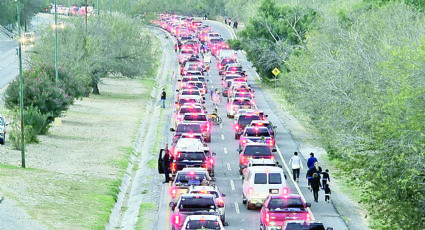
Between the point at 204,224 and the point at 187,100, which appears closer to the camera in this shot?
the point at 204,224

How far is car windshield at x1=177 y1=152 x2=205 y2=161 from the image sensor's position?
38656 millimetres

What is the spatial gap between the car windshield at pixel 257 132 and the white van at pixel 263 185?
13527mm

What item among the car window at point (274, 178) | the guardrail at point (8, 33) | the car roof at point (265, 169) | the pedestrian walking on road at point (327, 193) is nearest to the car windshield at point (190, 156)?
the car roof at point (265, 169)

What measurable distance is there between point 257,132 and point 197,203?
19.3m

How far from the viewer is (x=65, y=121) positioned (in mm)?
62406

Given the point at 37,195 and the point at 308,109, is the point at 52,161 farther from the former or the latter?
the point at 308,109

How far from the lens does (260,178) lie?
33.6 m

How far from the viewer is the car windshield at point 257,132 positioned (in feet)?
156

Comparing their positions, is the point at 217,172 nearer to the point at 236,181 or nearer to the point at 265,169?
the point at 236,181

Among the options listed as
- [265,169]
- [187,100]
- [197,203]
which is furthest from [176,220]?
[187,100]

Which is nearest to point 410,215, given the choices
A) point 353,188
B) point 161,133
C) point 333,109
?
point 353,188

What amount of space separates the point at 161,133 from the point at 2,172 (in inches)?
767

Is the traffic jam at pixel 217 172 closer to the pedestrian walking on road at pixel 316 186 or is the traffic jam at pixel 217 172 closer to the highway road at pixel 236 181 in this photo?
the highway road at pixel 236 181

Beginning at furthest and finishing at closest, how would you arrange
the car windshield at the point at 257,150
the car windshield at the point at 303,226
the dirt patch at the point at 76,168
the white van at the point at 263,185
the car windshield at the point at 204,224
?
the car windshield at the point at 257,150 → the white van at the point at 263,185 → the dirt patch at the point at 76,168 → the car windshield at the point at 204,224 → the car windshield at the point at 303,226
